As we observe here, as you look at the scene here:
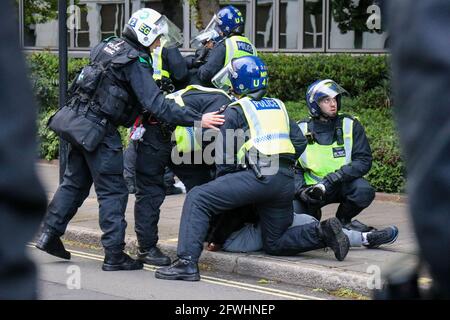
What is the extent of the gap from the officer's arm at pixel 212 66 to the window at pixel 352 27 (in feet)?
19.0

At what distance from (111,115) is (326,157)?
76.2 inches

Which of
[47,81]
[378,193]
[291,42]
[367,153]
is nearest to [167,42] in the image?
[367,153]

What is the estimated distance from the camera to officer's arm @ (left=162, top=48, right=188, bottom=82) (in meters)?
10.4

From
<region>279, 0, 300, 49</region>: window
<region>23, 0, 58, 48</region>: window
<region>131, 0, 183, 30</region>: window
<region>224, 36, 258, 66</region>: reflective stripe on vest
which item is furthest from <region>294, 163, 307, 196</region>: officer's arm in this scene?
<region>23, 0, 58, 48</region>: window

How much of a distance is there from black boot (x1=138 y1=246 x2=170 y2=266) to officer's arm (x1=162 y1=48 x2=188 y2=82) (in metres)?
2.92

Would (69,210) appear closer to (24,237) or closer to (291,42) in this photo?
(24,237)

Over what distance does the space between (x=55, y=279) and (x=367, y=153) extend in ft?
9.20

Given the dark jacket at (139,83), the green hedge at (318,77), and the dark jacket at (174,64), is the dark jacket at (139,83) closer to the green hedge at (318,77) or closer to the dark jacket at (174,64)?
the dark jacket at (174,64)

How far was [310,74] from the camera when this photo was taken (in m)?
15.1

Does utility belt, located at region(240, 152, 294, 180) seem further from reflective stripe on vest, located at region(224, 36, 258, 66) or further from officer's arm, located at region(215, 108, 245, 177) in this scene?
reflective stripe on vest, located at region(224, 36, 258, 66)

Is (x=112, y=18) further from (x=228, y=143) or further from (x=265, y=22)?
(x=228, y=143)

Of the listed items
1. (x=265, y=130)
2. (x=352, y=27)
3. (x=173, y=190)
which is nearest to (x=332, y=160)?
(x=265, y=130)

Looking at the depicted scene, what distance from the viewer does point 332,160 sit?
8.28 m

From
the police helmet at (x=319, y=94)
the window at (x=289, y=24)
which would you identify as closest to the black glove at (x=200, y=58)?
the police helmet at (x=319, y=94)
